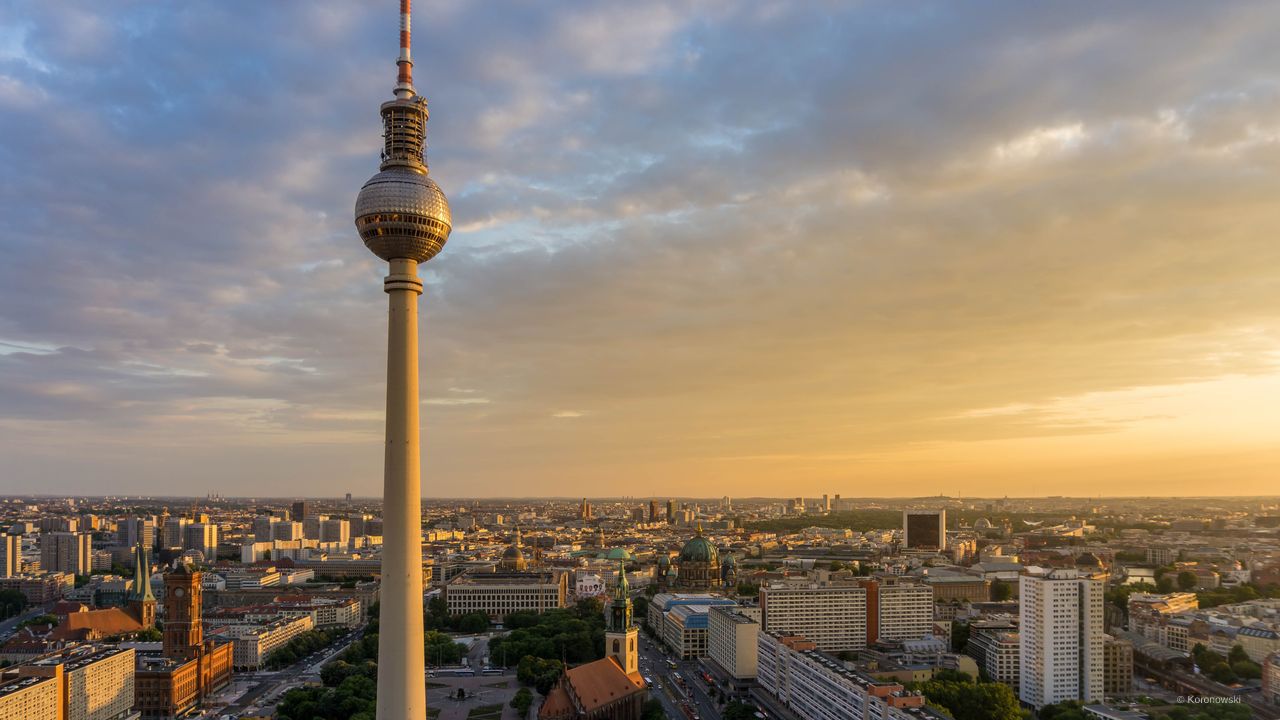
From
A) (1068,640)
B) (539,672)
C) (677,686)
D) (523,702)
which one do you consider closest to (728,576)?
(677,686)

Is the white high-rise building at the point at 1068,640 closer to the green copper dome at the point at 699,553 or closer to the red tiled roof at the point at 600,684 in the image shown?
the red tiled roof at the point at 600,684

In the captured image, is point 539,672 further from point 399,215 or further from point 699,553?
point 699,553

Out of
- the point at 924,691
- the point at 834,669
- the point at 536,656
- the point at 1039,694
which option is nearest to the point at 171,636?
the point at 536,656

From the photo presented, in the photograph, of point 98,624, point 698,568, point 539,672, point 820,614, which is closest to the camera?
point 539,672

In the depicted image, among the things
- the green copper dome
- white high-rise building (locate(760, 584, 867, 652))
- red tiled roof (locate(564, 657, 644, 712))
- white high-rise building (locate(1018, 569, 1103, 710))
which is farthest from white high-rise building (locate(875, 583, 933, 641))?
the green copper dome

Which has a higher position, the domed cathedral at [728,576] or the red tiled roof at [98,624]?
the red tiled roof at [98,624]

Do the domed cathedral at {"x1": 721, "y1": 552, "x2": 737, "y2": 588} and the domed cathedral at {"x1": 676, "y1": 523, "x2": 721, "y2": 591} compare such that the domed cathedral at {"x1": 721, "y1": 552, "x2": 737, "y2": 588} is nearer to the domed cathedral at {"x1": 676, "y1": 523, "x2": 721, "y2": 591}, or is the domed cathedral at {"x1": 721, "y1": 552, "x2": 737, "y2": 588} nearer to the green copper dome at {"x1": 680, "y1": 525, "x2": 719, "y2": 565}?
the domed cathedral at {"x1": 676, "y1": 523, "x2": 721, "y2": 591}

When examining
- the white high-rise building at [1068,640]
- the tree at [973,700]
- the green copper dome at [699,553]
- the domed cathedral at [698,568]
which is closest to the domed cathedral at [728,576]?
the domed cathedral at [698,568]
